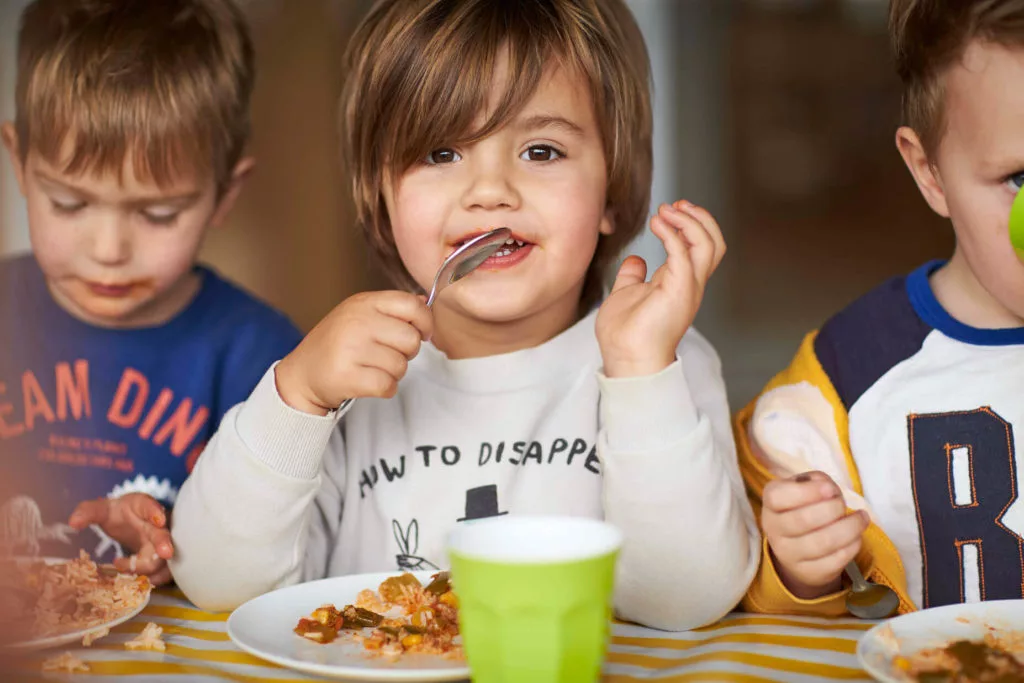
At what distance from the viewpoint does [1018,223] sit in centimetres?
92

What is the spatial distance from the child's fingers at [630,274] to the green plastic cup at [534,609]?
0.34 meters

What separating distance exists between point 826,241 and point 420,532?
13.7 ft

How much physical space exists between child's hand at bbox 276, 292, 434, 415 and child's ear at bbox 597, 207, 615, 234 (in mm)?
334

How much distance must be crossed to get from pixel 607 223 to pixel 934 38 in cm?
40

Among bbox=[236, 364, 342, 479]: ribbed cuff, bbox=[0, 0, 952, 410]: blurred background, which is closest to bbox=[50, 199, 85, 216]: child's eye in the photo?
bbox=[236, 364, 342, 479]: ribbed cuff

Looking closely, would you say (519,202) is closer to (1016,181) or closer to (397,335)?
(397,335)

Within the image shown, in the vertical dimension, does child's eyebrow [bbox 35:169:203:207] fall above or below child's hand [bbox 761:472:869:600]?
above

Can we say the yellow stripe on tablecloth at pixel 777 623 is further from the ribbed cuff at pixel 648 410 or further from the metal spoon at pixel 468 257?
the metal spoon at pixel 468 257

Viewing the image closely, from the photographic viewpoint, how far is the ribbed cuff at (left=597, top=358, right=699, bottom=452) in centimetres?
88

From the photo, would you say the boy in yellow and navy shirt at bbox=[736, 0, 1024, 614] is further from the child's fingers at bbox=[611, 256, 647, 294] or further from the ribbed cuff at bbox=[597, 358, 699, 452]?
the child's fingers at bbox=[611, 256, 647, 294]

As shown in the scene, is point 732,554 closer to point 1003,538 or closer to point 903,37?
point 1003,538

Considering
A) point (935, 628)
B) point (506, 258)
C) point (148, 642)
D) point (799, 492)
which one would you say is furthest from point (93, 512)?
point (935, 628)

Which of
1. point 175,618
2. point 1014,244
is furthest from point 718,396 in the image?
point 175,618

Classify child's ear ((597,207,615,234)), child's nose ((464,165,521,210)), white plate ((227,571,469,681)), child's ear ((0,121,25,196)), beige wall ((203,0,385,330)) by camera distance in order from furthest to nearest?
beige wall ((203,0,385,330)) → child's ear ((0,121,25,196)) → child's ear ((597,207,615,234)) → child's nose ((464,165,521,210)) → white plate ((227,571,469,681))
